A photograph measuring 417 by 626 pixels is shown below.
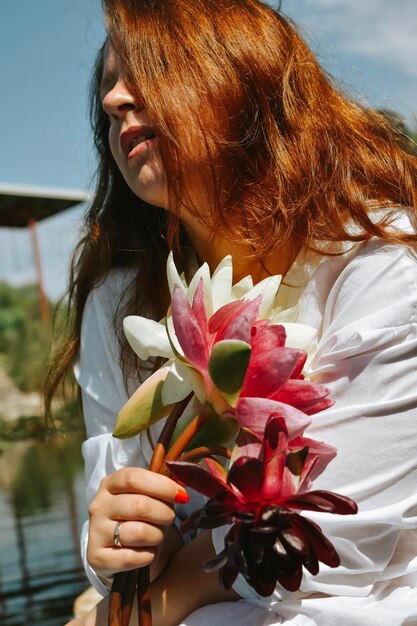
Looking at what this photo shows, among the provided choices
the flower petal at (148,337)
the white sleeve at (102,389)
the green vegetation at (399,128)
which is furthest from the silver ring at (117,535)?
the green vegetation at (399,128)

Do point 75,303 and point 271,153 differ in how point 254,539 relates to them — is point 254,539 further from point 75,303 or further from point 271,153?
point 75,303

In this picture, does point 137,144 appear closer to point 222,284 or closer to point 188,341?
point 222,284

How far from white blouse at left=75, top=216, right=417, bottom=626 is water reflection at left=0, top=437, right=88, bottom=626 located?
1.07 metres

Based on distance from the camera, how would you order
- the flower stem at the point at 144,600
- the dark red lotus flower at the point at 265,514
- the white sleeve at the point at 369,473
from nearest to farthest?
1. the dark red lotus flower at the point at 265,514
2. the flower stem at the point at 144,600
3. the white sleeve at the point at 369,473

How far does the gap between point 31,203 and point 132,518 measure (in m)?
12.6

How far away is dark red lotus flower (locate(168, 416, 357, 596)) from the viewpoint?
761 millimetres

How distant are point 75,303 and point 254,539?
121cm

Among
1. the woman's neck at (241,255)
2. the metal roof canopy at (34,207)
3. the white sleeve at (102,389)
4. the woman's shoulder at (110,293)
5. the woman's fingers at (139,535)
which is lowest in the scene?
the metal roof canopy at (34,207)

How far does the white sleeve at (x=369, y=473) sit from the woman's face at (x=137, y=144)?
418mm

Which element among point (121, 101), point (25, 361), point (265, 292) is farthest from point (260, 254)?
point (25, 361)

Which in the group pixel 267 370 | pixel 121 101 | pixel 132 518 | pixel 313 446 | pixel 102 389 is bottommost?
pixel 102 389

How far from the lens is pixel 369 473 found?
1.12 metres

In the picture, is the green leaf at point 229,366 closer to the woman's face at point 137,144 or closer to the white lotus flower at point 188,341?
the white lotus flower at point 188,341

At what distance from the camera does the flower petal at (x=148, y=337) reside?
3.06ft
